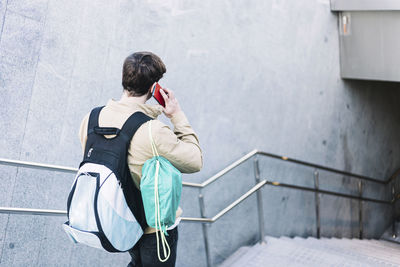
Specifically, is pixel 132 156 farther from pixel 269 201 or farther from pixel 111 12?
pixel 269 201

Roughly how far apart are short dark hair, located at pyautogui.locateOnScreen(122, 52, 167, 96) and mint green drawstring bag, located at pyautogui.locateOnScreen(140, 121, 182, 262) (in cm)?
22

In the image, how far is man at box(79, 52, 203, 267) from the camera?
1.77m

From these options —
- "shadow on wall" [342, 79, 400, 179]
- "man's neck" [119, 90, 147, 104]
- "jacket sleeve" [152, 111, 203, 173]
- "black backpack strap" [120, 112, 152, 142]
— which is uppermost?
"man's neck" [119, 90, 147, 104]

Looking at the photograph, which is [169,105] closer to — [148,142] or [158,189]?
[148,142]

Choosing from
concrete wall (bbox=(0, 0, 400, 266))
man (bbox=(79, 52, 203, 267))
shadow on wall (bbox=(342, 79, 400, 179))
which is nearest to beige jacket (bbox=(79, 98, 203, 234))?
man (bbox=(79, 52, 203, 267))

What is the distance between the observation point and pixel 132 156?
70.7 inches

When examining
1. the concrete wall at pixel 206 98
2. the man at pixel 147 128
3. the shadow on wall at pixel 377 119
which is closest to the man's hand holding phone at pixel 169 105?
the man at pixel 147 128

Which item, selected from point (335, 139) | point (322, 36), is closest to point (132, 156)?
point (322, 36)

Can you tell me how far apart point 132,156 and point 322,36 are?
163 inches

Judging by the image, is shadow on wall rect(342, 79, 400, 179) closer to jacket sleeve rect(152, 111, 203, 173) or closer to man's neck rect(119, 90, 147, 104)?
jacket sleeve rect(152, 111, 203, 173)

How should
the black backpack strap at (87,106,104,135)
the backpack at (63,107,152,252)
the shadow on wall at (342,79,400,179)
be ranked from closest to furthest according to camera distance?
the backpack at (63,107,152,252) → the black backpack strap at (87,106,104,135) → the shadow on wall at (342,79,400,179)

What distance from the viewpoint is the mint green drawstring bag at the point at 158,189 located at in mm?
1752

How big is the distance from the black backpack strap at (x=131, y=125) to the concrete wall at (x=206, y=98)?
3.95 feet

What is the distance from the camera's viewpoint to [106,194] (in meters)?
1.74
